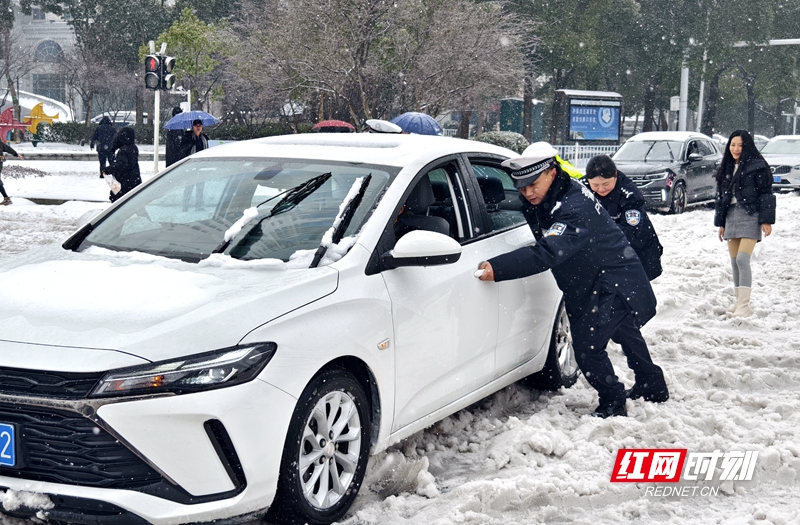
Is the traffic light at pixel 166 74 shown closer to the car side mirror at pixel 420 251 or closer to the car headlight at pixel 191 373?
the car side mirror at pixel 420 251

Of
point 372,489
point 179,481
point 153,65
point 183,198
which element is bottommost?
point 372,489

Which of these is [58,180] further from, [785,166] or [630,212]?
[630,212]

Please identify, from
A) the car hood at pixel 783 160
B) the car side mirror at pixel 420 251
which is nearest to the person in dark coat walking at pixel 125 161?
the car side mirror at pixel 420 251

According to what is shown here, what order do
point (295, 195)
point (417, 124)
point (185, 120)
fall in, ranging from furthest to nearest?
1. point (185, 120)
2. point (417, 124)
3. point (295, 195)

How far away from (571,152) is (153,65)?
15.7 meters

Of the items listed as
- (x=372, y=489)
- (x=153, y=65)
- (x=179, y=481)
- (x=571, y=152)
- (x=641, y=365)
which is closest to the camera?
→ (x=179, y=481)

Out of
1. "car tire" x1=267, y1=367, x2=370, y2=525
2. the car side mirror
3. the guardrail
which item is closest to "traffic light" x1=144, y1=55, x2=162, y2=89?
the guardrail

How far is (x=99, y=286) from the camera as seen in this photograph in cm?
360

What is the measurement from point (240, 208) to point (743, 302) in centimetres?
562

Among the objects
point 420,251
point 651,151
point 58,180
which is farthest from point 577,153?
Result: point 420,251

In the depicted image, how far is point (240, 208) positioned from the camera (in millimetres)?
4379

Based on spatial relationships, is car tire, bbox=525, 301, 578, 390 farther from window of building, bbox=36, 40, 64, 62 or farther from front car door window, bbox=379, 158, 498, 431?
window of building, bbox=36, 40, 64, 62

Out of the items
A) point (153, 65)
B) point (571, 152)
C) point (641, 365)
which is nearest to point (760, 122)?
point (571, 152)

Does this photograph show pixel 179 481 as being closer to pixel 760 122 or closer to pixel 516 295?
pixel 516 295
